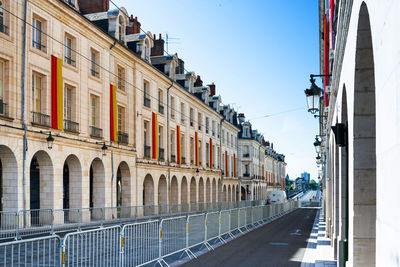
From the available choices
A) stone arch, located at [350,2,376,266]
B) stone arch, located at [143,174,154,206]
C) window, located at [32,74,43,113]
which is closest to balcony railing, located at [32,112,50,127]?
window, located at [32,74,43,113]

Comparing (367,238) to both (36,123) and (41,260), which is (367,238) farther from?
(36,123)

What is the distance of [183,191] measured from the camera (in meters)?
43.8

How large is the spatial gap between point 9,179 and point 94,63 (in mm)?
10177

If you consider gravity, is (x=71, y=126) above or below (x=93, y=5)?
below

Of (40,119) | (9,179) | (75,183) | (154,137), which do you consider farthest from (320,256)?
(154,137)

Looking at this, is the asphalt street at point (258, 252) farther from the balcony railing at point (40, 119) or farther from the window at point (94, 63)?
the window at point (94, 63)

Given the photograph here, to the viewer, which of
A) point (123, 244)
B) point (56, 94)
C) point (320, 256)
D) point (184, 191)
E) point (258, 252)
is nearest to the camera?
point (123, 244)

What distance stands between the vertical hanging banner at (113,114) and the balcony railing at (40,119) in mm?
6682

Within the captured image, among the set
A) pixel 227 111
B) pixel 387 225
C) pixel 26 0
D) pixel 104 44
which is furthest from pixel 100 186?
pixel 227 111

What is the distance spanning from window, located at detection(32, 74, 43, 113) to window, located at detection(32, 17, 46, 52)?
1519 mm

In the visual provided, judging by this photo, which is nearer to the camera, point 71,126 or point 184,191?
point 71,126

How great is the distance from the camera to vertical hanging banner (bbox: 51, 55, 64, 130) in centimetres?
2205

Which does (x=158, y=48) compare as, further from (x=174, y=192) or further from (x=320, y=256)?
(x=320, y=256)

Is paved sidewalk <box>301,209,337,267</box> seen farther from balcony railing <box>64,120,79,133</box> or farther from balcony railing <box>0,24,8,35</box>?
balcony railing <box>0,24,8,35</box>
